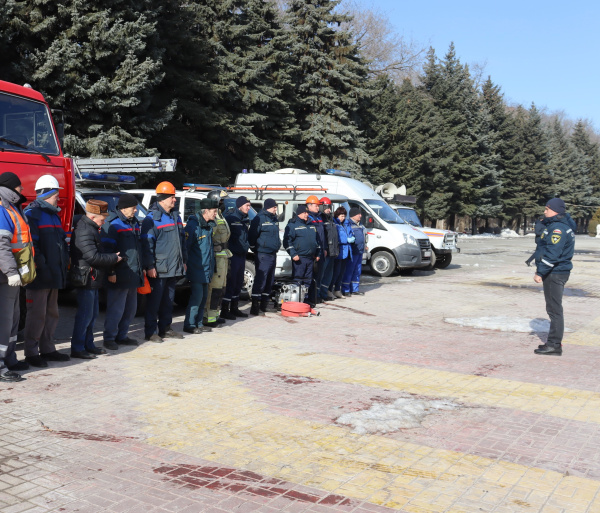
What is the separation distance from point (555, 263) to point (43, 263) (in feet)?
20.6

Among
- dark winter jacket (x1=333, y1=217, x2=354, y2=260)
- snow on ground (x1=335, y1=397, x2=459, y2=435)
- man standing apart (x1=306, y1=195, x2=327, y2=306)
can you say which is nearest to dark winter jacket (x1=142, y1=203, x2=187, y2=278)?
snow on ground (x1=335, y1=397, x2=459, y2=435)

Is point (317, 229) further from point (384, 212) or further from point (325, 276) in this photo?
point (384, 212)

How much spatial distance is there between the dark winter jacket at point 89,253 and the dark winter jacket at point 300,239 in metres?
4.67

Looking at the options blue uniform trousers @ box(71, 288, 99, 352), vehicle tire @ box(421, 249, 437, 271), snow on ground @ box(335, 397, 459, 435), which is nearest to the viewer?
snow on ground @ box(335, 397, 459, 435)

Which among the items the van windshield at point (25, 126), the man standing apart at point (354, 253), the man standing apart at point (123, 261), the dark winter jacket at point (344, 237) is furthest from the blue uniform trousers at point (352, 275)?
the van windshield at point (25, 126)

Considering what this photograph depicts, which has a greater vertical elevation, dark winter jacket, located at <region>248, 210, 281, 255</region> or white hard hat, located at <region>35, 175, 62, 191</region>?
white hard hat, located at <region>35, 175, 62, 191</region>

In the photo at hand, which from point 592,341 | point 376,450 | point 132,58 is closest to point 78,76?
point 132,58

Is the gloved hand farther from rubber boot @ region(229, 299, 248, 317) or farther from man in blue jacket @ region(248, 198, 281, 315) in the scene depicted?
man in blue jacket @ region(248, 198, 281, 315)

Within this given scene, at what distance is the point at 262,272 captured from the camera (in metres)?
11.0

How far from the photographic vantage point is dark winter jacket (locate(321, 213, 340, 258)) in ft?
42.1

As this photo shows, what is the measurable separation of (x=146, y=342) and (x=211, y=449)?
13.2 ft

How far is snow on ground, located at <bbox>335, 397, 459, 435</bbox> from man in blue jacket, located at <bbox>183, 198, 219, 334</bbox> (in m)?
3.94

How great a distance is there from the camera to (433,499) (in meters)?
4.14

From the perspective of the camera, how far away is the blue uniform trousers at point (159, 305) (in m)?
8.57
